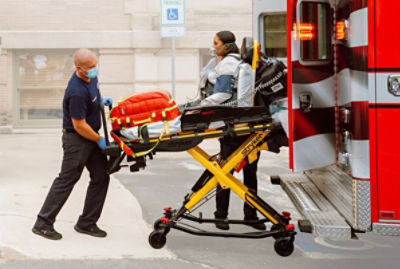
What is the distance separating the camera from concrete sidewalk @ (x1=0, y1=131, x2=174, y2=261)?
5.53 m

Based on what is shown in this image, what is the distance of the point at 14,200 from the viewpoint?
25.1ft

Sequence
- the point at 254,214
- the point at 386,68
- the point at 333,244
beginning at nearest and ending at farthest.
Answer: the point at 386,68
the point at 333,244
the point at 254,214

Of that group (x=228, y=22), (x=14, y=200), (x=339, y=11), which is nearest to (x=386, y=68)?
(x=339, y=11)

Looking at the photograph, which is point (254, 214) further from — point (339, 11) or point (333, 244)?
point (339, 11)

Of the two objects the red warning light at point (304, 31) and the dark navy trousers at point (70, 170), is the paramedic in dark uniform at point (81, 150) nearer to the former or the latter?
the dark navy trousers at point (70, 170)

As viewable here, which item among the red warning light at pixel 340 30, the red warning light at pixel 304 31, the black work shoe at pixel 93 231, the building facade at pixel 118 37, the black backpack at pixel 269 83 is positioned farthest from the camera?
the building facade at pixel 118 37

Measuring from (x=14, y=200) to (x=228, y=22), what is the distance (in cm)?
1123

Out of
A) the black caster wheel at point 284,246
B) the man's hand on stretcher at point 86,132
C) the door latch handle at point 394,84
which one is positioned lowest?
the black caster wheel at point 284,246

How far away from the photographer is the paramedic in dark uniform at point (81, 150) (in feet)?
18.4

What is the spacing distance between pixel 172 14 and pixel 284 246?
361 inches

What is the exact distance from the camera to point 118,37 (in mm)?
17234

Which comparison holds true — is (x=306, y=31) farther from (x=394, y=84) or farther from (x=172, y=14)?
(x=172, y=14)

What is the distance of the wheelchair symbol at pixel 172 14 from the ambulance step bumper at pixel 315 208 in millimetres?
7629

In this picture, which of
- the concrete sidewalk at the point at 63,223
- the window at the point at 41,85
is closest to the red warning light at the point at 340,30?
the concrete sidewalk at the point at 63,223
